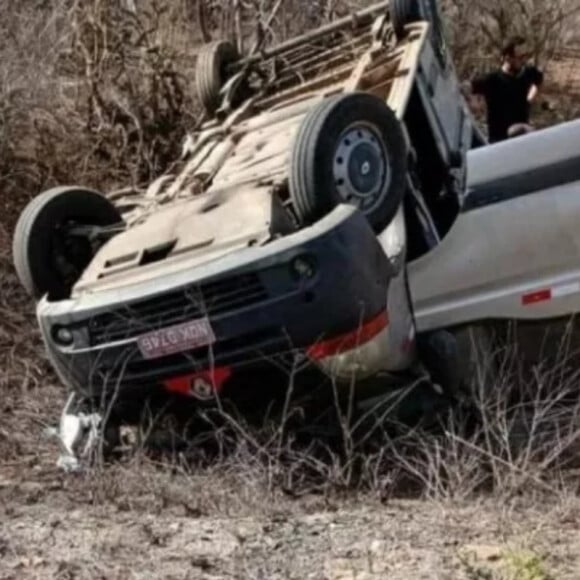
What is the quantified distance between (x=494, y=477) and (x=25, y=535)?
1543 millimetres

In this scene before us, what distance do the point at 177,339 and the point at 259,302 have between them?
→ 1.12 feet

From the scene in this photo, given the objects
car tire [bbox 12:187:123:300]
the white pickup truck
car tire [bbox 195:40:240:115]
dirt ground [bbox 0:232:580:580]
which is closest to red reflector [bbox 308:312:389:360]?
the white pickup truck

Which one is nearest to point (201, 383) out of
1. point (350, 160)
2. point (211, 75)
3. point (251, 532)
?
point (350, 160)

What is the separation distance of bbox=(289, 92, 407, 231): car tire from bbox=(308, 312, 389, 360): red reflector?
41 centimetres

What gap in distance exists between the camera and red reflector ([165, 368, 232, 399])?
5203mm

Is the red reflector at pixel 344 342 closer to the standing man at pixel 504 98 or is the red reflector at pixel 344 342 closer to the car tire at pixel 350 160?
the car tire at pixel 350 160

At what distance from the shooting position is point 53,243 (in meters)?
5.93

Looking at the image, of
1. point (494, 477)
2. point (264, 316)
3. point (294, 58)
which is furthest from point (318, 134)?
point (294, 58)

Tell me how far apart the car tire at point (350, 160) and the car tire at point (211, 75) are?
6.87 ft

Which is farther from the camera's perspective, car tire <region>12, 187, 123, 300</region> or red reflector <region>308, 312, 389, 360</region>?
car tire <region>12, 187, 123, 300</region>

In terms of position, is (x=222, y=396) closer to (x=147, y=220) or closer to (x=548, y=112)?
(x=147, y=220)

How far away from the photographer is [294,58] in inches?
291

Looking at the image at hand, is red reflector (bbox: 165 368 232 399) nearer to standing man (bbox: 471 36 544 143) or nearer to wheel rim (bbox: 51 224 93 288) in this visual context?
wheel rim (bbox: 51 224 93 288)

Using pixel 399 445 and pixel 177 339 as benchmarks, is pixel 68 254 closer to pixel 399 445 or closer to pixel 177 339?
pixel 177 339
